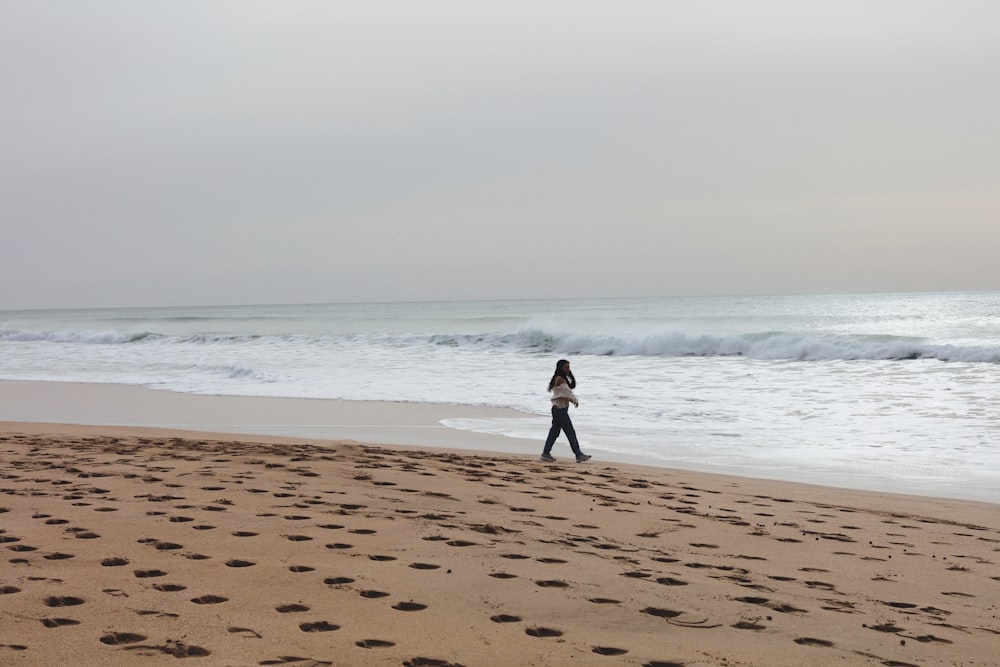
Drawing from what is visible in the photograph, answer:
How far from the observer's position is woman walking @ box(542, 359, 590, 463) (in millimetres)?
9898

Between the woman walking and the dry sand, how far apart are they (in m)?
1.81

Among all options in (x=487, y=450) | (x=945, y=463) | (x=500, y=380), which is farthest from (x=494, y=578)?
(x=500, y=380)

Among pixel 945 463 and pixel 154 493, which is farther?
pixel 945 463

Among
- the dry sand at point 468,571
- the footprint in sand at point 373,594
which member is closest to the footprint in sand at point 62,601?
the dry sand at point 468,571

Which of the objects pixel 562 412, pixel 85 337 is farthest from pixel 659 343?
pixel 85 337

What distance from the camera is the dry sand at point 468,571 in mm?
3574

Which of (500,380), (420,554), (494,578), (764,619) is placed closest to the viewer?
(764,619)

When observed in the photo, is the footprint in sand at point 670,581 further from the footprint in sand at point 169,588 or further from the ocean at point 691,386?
the ocean at point 691,386

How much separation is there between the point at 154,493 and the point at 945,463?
8349mm

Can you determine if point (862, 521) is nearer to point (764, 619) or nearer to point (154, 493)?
point (764, 619)

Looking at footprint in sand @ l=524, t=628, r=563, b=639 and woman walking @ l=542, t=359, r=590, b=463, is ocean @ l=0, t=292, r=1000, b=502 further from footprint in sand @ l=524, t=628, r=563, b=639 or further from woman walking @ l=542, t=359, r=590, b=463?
footprint in sand @ l=524, t=628, r=563, b=639

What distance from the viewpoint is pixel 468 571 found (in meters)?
4.63

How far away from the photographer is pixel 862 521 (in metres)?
6.77

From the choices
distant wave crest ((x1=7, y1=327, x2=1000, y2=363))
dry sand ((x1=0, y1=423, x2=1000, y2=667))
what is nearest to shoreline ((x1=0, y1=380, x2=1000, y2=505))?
dry sand ((x1=0, y1=423, x2=1000, y2=667))
